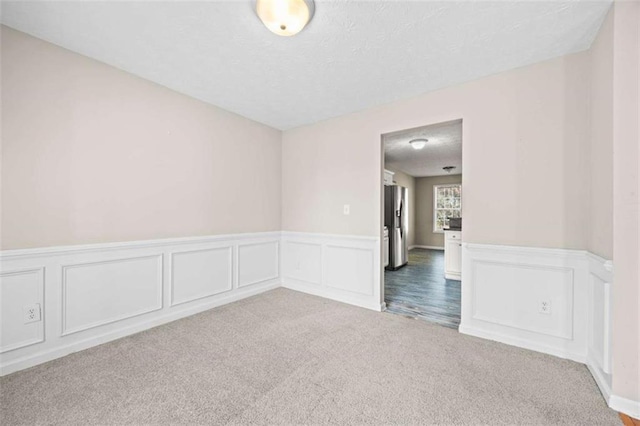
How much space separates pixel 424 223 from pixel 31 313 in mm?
9221

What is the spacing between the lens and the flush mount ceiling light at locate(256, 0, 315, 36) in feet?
5.28

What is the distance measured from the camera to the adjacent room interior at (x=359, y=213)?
1626mm

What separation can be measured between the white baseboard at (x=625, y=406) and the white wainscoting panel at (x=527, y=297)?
1.82 feet

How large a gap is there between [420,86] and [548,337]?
255 centimetres

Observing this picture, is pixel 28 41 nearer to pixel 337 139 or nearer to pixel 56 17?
pixel 56 17

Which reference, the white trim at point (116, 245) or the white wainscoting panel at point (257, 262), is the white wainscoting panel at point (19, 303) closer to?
the white trim at point (116, 245)

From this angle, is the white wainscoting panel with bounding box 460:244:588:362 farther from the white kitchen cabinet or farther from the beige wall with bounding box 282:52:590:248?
the white kitchen cabinet

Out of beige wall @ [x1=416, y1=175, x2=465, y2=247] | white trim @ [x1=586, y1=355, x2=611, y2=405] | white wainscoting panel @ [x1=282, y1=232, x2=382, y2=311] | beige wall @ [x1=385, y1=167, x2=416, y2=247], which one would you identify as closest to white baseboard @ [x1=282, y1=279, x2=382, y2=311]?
white wainscoting panel @ [x1=282, y1=232, x2=382, y2=311]

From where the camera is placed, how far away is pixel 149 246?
2670 millimetres

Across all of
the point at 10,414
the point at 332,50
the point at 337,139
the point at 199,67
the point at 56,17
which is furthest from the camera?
the point at 337,139

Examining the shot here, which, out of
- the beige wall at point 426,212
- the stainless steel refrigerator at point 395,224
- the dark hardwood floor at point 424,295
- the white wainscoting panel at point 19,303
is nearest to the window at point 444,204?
the beige wall at point 426,212

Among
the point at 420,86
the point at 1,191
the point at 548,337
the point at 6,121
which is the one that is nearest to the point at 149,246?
the point at 1,191

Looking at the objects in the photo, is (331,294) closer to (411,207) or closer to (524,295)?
(524,295)

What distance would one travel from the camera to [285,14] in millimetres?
1658
